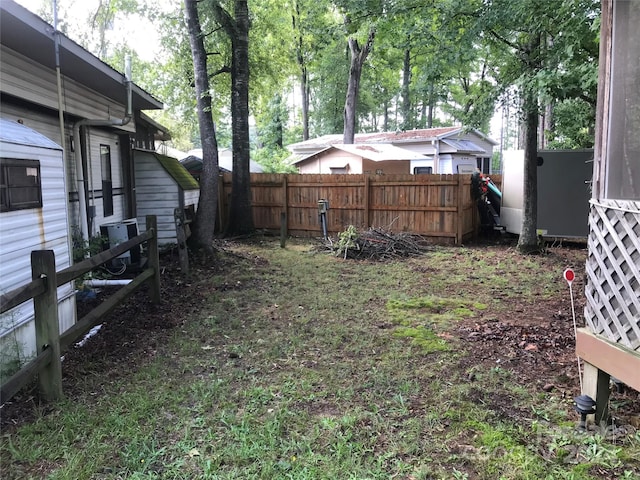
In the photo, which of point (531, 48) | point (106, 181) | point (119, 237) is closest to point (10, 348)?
point (119, 237)

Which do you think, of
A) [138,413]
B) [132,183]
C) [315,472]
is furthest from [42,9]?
[315,472]

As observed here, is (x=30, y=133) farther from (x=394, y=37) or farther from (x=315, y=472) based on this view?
(x=394, y=37)

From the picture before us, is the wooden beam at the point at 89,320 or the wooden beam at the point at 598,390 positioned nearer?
the wooden beam at the point at 598,390

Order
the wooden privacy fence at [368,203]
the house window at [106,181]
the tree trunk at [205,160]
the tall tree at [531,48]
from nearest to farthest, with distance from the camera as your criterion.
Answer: the tall tree at [531,48]
the tree trunk at [205,160]
the house window at [106,181]
the wooden privacy fence at [368,203]

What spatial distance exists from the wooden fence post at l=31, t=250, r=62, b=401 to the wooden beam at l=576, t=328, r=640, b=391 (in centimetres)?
358

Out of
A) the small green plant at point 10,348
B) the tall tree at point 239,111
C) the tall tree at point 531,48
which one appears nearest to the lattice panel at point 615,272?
the tall tree at point 531,48

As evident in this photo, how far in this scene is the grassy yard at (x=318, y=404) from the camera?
258 centimetres

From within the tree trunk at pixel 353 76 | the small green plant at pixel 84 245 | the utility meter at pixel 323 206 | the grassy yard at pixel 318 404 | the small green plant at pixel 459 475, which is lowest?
the small green plant at pixel 459 475

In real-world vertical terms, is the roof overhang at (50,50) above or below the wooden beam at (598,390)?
above

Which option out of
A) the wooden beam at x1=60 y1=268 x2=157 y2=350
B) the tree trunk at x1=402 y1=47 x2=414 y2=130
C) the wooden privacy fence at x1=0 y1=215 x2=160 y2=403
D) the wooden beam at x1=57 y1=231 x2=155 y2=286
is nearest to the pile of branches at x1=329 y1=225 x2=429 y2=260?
the wooden beam at x1=57 y1=231 x2=155 y2=286

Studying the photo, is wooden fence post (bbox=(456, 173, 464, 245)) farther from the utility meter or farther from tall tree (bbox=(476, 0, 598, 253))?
the utility meter

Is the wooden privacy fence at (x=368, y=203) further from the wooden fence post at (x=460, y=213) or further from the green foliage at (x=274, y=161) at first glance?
the green foliage at (x=274, y=161)

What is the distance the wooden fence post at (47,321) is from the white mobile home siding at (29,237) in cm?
37

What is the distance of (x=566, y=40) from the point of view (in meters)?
6.38
